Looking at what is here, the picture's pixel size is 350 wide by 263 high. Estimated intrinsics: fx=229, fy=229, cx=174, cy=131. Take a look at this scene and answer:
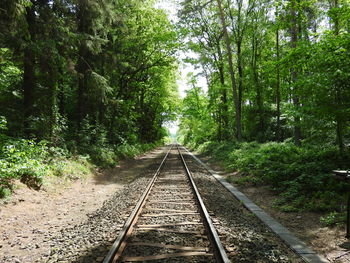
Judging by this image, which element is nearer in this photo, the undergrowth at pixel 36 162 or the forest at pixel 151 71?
the undergrowth at pixel 36 162

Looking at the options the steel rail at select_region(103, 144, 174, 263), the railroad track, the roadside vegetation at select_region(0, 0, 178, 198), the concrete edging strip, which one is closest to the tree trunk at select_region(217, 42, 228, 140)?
the roadside vegetation at select_region(0, 0, 178, 198)

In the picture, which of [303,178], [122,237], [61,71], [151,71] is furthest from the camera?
[151,71]

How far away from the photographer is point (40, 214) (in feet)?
19.2

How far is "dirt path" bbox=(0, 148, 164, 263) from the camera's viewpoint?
4.04m

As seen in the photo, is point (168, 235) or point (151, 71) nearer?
point (168, 235)

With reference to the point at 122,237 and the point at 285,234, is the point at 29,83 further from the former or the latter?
the point at 285,234

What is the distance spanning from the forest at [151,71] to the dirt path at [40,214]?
53cm

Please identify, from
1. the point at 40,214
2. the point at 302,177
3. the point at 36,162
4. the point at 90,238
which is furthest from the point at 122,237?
the point at 302,177

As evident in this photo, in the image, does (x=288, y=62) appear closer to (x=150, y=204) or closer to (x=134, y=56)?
(x=150, y=204)

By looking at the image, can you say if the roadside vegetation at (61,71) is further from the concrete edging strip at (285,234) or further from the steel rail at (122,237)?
the concrete edging strip at (285,234)

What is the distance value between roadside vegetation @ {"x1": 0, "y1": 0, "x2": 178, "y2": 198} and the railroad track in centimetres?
371

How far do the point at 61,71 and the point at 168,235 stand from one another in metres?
10.7

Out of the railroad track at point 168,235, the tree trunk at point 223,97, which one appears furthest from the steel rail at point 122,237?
the tree trunk at point 223,97

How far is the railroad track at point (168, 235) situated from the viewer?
11.5ft
